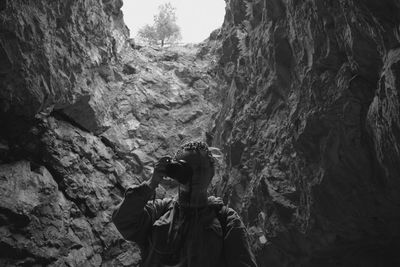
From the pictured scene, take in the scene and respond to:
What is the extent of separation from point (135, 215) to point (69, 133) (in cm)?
654

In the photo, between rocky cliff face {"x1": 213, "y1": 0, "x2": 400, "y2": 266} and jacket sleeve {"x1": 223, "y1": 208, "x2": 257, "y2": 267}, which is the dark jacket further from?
rocky cliff face {"x1": 213, "y1": 0, "x2": 400, "y2": 266}

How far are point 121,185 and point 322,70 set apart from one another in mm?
5773

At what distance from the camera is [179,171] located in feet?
10.8

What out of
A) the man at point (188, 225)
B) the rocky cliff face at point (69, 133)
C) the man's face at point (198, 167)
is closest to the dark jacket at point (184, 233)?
the man at point (188, 225)

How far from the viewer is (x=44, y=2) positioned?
27.0ft

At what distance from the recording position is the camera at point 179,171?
10.7ft

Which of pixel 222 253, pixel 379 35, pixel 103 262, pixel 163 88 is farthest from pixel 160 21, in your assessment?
pixel 222 253

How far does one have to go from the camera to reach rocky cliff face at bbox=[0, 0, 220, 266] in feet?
23.2

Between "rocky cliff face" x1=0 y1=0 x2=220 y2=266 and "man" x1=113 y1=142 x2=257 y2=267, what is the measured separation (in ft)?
13.5

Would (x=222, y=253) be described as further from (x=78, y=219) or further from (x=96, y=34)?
(x=96, y=34)

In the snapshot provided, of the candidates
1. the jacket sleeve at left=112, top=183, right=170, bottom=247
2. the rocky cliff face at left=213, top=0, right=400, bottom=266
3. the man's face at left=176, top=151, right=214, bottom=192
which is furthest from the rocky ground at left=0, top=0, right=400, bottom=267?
the jacket sleeve at left=112, top=183, right=170, bottom=247

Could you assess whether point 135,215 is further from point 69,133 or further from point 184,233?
point 69,133

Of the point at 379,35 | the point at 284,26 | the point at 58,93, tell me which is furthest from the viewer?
the point at 58,93

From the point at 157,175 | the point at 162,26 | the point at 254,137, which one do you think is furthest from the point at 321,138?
the point at 162,26
